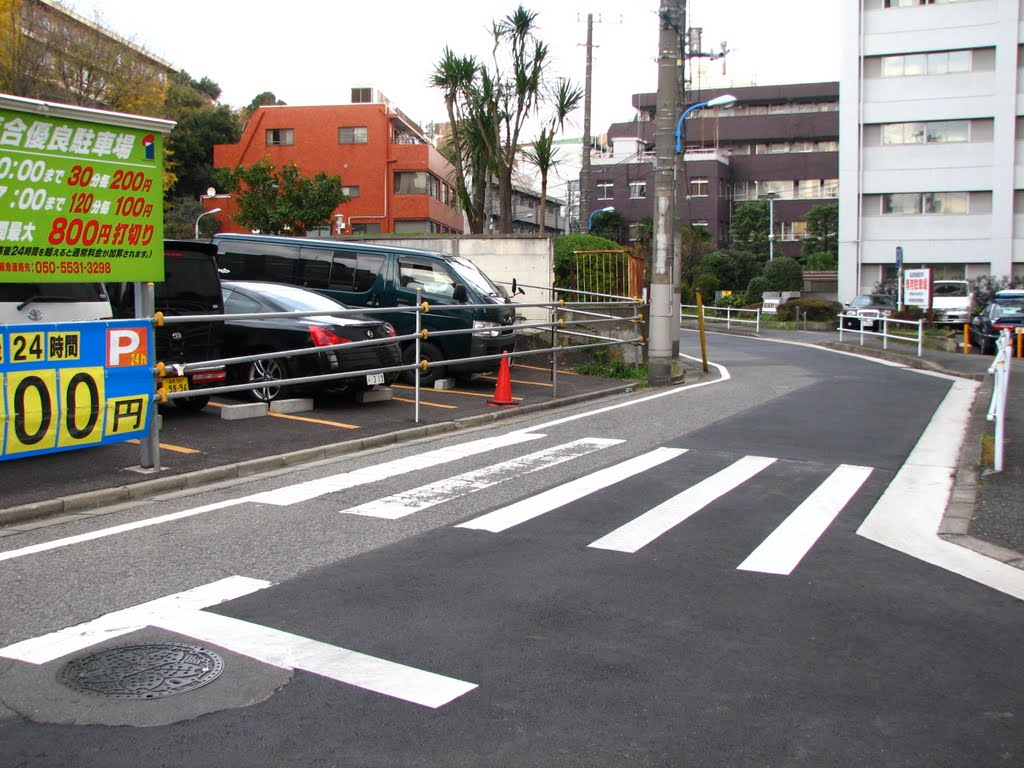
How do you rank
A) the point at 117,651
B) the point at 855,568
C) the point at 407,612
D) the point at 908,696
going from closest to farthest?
the point at 908,696 < the point at 117,651 < the point at 407,612 < the point at 855,568

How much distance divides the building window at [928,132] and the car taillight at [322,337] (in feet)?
137

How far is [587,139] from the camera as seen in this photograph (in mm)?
35750

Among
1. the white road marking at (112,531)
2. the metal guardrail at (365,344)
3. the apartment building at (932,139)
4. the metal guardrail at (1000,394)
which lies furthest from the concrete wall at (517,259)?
the apartment building at (932,139)

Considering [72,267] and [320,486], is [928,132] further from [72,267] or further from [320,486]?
[72,267]

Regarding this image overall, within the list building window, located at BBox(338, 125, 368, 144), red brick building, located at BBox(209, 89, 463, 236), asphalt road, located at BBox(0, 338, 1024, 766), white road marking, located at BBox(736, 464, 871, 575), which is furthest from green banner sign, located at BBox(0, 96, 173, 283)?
building window, located at BBox(338, 125, 368, 144)

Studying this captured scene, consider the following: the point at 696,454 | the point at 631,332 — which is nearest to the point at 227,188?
the point at 631,332

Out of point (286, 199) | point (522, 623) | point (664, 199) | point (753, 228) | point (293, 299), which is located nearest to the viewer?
point (522, 623)

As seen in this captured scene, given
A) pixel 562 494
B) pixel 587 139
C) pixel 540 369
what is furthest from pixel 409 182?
pixel 562 494

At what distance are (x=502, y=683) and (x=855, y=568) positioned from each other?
2.99m

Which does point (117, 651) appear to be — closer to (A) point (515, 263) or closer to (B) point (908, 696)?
Result: (B) point (908, 696)

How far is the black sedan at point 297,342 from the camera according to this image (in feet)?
40.3

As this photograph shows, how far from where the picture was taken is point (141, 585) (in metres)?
5.67

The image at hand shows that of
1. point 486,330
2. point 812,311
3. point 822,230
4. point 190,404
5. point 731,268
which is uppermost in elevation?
point 822,230

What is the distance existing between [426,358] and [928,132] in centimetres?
3951
